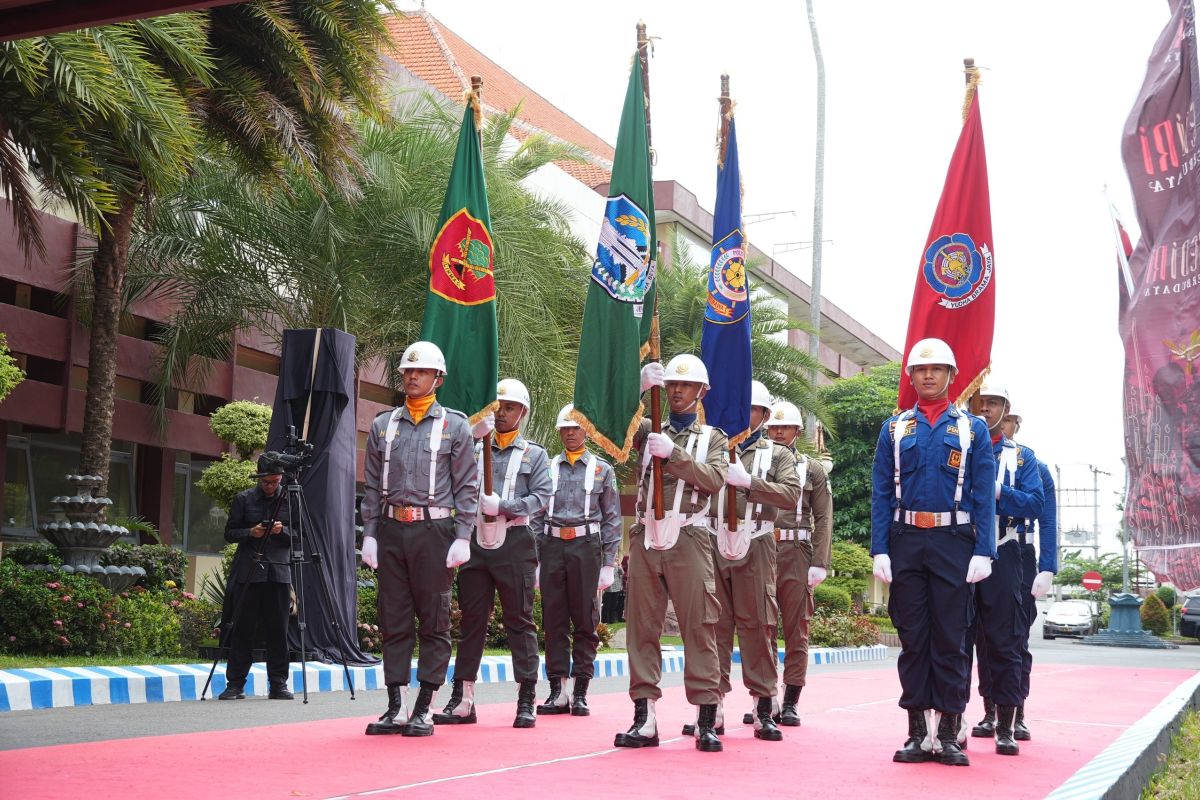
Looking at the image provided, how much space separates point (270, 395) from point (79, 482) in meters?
9.09

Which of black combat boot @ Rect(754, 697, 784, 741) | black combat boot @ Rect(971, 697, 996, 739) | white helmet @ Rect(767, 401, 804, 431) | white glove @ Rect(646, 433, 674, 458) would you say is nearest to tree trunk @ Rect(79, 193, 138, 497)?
white helmet @ Rect(767, 401, 804, 431)

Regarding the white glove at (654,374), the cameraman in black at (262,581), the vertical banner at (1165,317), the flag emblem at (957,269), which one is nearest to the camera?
the white glove at (654,374)

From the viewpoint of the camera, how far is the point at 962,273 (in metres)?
10.6

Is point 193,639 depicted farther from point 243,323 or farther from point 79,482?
point 243,323

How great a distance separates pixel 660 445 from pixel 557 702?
11.3 feet

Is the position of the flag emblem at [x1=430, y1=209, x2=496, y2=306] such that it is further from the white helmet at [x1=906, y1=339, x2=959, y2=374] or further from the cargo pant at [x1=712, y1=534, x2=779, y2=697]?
the white helmet at [x1=906, y1=339, x2=959, y2=374]

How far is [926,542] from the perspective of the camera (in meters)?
8.29

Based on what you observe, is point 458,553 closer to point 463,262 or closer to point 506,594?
point 506,594

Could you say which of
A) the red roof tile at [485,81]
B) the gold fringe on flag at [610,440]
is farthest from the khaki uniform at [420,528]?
the red roof tile at [485,81]

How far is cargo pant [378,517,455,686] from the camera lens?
8867 millimetres

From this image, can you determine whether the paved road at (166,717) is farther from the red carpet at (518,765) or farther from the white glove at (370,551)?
the white glove at (370,551)

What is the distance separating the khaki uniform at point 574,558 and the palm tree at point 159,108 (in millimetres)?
4831

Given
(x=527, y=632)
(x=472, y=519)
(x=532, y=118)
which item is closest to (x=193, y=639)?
(x=527, y=632)

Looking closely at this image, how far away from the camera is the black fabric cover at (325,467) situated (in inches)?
558
